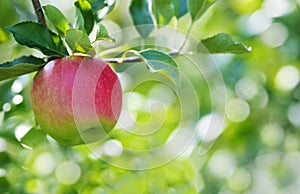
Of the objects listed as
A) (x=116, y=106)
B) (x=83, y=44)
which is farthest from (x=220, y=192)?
(x=83, y=44)

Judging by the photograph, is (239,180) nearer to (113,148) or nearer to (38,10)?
(113,148)

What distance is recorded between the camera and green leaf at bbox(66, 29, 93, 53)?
0.90 meters

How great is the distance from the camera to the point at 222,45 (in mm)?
1051

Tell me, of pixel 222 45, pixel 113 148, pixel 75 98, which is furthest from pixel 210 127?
pixel 75 98

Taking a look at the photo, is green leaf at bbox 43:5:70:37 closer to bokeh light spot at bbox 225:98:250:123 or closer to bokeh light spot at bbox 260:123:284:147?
bokeh light spot at bbox 225:98:250:123

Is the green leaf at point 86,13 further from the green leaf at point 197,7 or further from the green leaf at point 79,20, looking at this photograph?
the green leaf at point 197,7

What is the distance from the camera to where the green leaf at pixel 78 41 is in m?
0.90

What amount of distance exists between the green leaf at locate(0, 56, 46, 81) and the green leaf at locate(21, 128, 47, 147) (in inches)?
11.7

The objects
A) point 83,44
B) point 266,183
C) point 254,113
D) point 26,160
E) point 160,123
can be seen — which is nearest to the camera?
point 83,44

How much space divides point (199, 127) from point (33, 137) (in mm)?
741

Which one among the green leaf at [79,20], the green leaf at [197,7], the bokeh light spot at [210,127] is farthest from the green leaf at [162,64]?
the bokeh light spot at [210,127]

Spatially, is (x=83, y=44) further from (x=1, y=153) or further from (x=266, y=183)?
(x=266, y=183)

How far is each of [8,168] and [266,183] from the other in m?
1.22

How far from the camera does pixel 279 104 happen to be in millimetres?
2209
